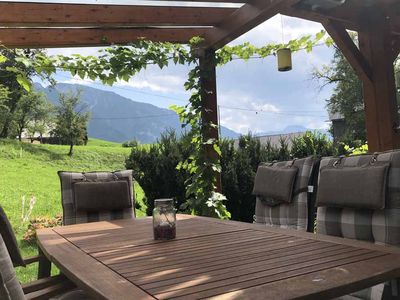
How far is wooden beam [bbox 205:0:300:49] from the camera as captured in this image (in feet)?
9.63

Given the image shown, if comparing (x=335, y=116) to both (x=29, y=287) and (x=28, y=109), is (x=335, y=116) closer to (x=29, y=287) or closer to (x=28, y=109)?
(x=28, y=109)

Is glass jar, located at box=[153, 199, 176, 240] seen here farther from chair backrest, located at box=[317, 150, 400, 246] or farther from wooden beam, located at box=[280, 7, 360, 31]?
wooden beam, located at box=[280, 7, 360, 31]

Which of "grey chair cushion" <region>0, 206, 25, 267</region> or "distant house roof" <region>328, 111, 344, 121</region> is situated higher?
"distant house roof" <region>328, 111, 344, 121</region>

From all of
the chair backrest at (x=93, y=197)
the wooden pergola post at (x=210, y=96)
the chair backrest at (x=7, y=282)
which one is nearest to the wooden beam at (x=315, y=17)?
the wooden pergola post at (x=210, y=96)

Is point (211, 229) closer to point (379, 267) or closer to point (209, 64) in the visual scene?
point (379, 267)

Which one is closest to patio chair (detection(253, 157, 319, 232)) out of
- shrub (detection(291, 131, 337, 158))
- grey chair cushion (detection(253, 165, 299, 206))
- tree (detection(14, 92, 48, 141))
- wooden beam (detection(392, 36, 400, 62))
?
grey chair cushion (detection(253, 165, 299, 206))

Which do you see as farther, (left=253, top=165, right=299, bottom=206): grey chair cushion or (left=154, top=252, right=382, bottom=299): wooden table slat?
(left=253, top=165, right=299, bottom=206): grey chair cushion

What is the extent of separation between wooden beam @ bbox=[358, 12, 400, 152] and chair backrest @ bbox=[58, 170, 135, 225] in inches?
79.9

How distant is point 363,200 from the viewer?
1.69 meters

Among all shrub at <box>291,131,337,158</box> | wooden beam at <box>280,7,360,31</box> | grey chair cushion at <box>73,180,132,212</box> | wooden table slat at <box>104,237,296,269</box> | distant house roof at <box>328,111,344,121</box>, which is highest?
distant house roof at <box>328,111,344,121</box>

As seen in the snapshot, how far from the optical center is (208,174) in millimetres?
4000

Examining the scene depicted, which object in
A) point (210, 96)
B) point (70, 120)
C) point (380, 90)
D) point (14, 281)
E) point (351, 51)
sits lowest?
point (14, 281)

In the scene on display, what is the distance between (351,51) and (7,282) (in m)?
3.16

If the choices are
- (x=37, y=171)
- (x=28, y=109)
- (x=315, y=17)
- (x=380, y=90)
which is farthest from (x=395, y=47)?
(x=28, y=109)
